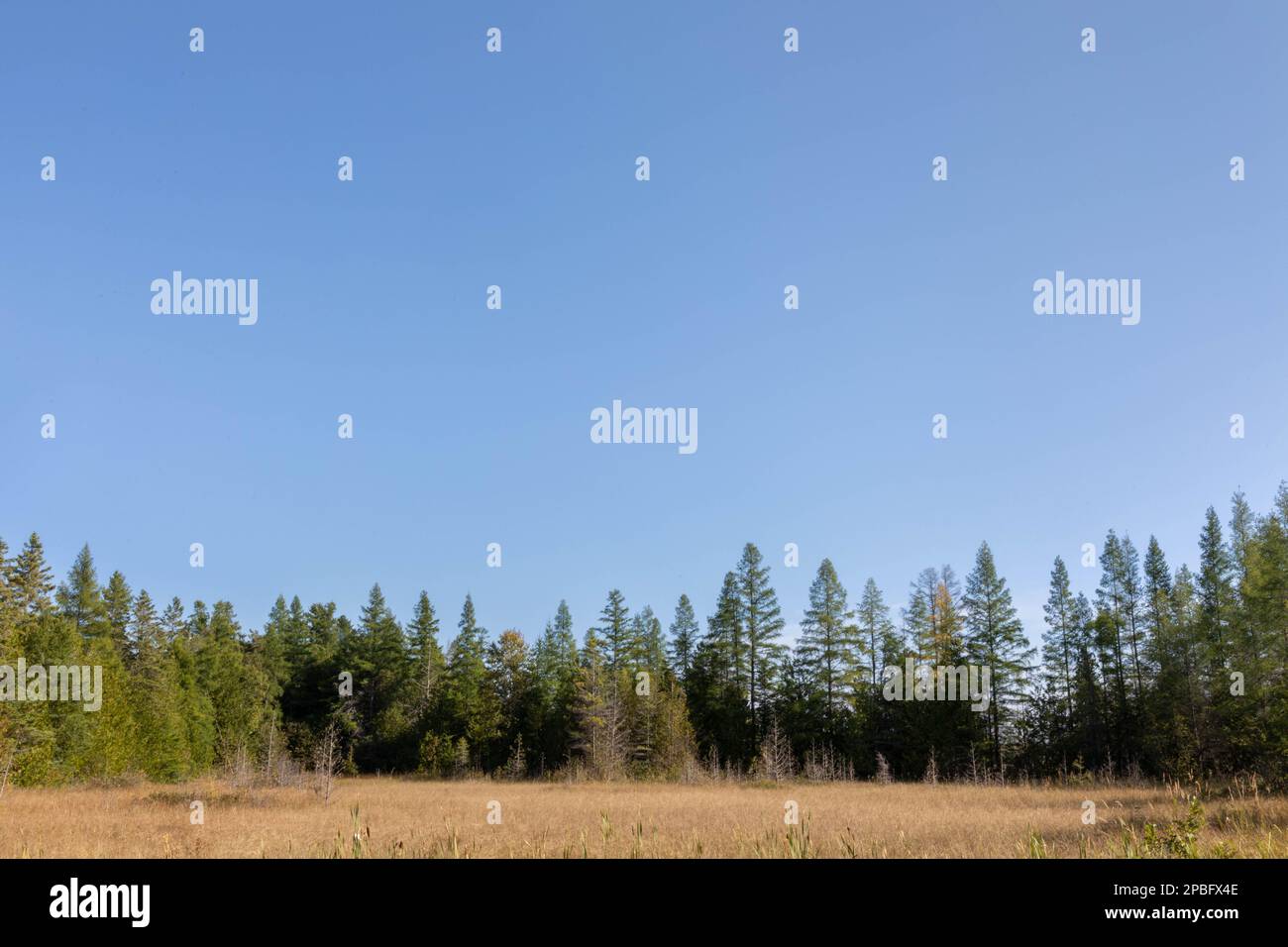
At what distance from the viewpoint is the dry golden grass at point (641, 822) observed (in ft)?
40.3

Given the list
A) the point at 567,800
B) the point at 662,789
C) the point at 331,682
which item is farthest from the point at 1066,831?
the point at 331,682

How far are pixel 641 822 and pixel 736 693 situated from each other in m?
40.7

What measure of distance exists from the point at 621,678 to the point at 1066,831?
34768mm

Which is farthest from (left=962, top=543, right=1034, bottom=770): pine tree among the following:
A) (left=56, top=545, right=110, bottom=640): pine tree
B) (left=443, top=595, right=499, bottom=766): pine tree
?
(left=56, top=545, right=110, bottom=640): pine tree

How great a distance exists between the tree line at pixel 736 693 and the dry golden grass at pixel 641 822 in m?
7.17

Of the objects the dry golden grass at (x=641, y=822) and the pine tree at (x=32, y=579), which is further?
the pine tree at (x=32, y=579)

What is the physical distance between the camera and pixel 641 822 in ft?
43.7
